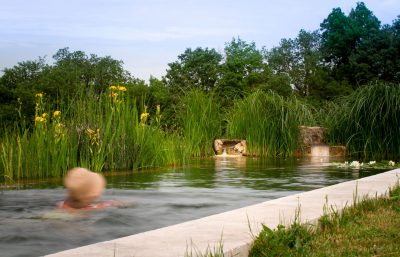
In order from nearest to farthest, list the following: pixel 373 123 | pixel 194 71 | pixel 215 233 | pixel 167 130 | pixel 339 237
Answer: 1. pixel 215 233
2. pixel 339 237
3. pixel 167 130
4. pixel 373 123
5. pixel 194 71

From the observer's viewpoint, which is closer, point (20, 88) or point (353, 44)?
point (20, 88)

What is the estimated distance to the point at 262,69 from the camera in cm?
4981

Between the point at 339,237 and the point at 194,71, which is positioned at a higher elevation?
the point at 194,71

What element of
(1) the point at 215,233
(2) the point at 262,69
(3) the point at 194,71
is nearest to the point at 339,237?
(1) the point at 215,233

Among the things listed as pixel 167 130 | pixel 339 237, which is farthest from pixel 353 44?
pixel 339 237

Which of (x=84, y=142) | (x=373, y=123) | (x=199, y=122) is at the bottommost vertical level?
(x=84, y=142)

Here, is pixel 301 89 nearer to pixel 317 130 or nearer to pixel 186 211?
pixel 317 130

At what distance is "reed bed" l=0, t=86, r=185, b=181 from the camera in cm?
784

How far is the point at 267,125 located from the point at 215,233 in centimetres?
1088

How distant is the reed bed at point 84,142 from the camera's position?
7836mm

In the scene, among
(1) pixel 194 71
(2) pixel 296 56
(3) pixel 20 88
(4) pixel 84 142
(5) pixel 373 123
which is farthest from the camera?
(2) pixel 296 56

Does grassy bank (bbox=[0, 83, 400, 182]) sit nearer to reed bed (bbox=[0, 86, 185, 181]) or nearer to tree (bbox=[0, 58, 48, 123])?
reed bed (bbox=[0, 86, 185, 181])

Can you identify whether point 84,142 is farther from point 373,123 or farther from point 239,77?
point 239,77

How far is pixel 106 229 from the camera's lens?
165 inches
